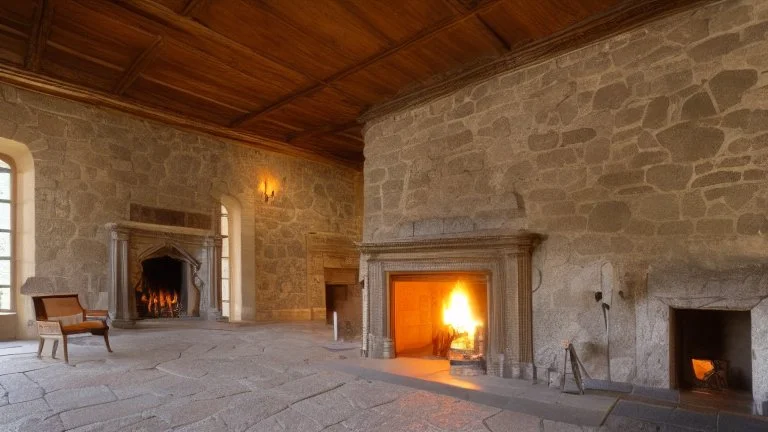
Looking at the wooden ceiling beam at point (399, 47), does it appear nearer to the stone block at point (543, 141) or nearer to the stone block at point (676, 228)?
the stone block at point (543, 141)

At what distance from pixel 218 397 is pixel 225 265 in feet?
18.1

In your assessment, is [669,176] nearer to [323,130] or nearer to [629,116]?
[629,116]

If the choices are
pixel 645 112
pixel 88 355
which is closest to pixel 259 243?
pixel 88 355

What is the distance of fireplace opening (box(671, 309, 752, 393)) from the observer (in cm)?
361

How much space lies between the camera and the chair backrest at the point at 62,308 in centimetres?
499

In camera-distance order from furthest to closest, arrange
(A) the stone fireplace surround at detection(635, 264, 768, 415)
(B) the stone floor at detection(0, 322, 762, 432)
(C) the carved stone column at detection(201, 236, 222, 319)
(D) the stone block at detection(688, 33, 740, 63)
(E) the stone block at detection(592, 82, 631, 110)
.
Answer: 1. (C) the carved stone column at detection(201, 236, 222, 319)
2. (E) the stone block at detection(592, 82, 631, 110)
3. (D) the stone block at detection(688, 33, 740, 63)
4. (A) the stone fireplace surround at detection(635, 264, 768, 415)
5. (B) the stone floor at detection(0, 322, 762, 432)

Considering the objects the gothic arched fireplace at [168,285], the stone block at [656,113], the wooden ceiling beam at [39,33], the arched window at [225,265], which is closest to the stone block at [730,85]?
the stone block at [656,113]

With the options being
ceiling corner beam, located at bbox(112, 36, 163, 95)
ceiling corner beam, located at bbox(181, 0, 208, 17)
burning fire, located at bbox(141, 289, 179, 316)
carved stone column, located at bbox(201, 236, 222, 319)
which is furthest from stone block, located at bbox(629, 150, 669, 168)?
burning fire, located at bbox(141, 289, 179, 316)

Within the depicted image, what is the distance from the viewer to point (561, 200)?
420 centimetres

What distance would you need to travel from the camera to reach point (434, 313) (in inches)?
226

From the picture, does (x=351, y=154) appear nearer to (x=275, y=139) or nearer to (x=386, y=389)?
(x=275, y=139)

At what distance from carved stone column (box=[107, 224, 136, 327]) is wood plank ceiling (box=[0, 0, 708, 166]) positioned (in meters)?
1.89

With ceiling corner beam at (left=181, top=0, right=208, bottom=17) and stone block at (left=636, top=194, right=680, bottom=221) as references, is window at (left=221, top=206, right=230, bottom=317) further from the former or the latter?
stone block at (left=636, top=194, right=680, bottom=221)

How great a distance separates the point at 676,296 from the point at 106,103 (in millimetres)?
7296
